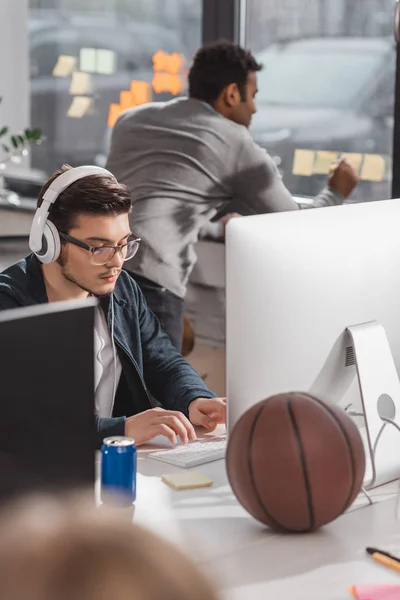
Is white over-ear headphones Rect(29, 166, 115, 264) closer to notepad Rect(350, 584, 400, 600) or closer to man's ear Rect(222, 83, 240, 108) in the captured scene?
notepad Rect(350, 584, 400, 600)

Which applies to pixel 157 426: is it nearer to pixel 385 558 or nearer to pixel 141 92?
pixel 385 558

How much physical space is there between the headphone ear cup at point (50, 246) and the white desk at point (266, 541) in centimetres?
49

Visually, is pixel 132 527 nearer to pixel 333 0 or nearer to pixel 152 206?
pixel 152 206

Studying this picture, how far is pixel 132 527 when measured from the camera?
1.36 ft

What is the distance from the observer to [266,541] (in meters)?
1.32

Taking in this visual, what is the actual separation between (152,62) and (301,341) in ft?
10.7

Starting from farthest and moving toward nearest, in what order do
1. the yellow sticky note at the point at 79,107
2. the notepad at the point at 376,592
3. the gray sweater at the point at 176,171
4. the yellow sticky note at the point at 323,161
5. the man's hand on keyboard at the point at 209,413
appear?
the yellow sticky note at the point at 79,107
the yellow sticky note at the point at 323,161
the gray sweater at the point at 176,171
the man's hand on keyboard at the point at 209,413
the notepad at the point at 376,592

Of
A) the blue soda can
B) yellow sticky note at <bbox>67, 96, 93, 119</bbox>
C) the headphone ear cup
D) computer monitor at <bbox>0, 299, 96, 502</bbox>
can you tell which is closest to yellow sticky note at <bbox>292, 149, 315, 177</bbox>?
yellow sticky note at <bbox>67, 96, 93, 119</bbox>

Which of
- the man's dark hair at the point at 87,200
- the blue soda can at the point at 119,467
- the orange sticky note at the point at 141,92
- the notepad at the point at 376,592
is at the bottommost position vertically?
the notepad at the point at 376,592

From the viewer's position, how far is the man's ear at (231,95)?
311cm

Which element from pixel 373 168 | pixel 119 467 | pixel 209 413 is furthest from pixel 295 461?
pixel 373 168

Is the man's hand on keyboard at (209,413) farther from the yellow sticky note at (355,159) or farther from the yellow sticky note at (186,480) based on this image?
the yellow sticky note at (355,159)

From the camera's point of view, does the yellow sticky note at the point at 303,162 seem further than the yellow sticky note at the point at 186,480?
Yes

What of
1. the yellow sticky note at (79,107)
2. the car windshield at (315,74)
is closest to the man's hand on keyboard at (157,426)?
the car windshield at (315,74)
